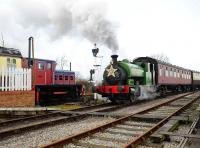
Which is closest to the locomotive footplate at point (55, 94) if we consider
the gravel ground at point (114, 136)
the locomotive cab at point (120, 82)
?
the locomotive cab at point (120, 82)

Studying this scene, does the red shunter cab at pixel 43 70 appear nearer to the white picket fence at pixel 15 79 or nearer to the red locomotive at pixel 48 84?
the red locomotive at pixel 48 84

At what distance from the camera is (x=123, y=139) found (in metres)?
7.13

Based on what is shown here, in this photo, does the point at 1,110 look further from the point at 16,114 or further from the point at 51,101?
the point at 51,101

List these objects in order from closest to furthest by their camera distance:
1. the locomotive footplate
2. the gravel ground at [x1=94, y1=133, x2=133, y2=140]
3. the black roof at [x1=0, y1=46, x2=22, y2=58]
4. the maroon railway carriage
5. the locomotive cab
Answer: the gravel ground at [x1=94, y1=133, x2=133, y2=140], the locomotive cab, the black roof at [x1=0, y1=46, x2=22, y2=58], the locomotive footplate, the maroon railway carriage

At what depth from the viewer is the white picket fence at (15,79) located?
51.4ft

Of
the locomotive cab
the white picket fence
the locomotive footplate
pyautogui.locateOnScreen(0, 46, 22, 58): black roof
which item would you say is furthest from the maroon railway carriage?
the white picket fence

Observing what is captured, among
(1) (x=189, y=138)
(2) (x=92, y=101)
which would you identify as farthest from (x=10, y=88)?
(1) (x=189, y=138)

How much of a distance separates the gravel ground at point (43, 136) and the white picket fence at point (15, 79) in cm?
689

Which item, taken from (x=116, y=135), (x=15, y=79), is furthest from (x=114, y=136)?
(x=15, y=79)

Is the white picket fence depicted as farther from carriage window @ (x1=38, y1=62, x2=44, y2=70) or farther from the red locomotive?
carriage window @ (x1=38, y1=62, x2=44, y2=70)

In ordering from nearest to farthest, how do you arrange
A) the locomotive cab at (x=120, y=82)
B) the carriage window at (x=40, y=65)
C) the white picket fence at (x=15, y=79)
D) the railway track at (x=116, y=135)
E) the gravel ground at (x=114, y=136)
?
1. the railway track at (x=116, y=135)
2. the gravel ground at (x=114, y=136)
3. the white picket fence at (x=15, y=79)
4. the locomotive cab at (x=120, y=82)
5. the carriage window at (x=40, y=65)

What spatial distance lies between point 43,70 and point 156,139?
1293 centimetres

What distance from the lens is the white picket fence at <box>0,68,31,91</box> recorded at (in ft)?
51.4

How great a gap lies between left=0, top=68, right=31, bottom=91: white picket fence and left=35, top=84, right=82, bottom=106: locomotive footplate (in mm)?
847
